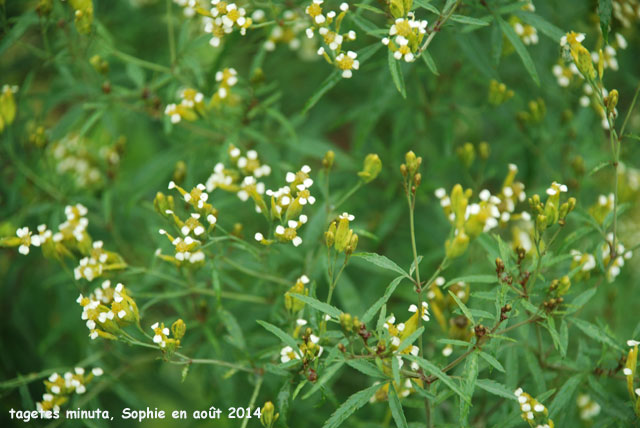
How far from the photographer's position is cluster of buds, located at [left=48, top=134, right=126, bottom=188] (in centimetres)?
279

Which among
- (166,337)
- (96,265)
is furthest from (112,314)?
(96,265)

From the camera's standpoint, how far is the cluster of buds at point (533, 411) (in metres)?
1.71

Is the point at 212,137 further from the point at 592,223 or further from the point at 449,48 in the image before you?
the point at 592,223

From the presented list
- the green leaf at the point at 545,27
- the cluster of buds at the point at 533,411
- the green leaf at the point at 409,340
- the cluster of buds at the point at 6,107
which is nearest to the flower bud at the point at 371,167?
the green leaf at the point at 409,340

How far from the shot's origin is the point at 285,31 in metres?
2.67

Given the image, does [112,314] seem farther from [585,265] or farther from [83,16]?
[585,265]

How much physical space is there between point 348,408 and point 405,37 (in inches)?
45.6

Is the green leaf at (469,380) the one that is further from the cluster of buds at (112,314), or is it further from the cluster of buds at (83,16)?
the cluster of buds at (83,16)

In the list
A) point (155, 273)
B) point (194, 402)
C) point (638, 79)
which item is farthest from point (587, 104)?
point (194, 402)

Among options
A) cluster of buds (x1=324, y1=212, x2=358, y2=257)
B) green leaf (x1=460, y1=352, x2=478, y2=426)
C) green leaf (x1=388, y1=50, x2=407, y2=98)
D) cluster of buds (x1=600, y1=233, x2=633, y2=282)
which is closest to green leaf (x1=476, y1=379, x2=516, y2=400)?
green leaf (x1=460, y1=352, x2=478, y2=426)

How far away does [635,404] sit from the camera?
175 centimetres

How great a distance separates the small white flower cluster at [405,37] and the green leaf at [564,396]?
3.88ft

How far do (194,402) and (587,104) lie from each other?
2.75 metres

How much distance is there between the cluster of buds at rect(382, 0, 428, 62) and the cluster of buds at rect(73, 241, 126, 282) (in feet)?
4.10
